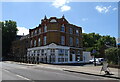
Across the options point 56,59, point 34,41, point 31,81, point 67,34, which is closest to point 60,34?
point 67,34

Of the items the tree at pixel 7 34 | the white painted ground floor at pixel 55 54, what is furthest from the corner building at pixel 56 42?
the tree at pixel 7 34

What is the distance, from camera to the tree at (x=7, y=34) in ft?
269

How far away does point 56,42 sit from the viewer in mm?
48562

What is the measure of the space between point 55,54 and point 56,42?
305 centimetres

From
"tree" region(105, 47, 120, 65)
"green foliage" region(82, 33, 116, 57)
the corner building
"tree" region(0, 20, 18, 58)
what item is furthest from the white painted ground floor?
"tree" region(0, 20, 18, 58)

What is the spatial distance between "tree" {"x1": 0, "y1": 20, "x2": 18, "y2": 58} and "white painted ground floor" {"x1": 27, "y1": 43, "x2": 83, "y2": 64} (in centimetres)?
2731

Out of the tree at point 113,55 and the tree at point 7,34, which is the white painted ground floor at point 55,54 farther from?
the tree at point 7,34

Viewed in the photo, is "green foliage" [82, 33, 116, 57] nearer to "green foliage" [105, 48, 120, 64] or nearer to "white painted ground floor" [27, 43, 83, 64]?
"white painted ground floor" [27, 43, 83, 64]

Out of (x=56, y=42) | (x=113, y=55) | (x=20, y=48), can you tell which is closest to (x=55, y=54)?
(x=56, y=42)

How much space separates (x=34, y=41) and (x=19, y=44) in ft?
52.6

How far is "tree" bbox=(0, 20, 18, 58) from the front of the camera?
81.9 m

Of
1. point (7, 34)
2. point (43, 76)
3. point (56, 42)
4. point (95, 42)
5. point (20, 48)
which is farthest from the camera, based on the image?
point (95, 42)

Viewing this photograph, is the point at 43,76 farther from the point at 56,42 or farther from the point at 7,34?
the point at 7,34

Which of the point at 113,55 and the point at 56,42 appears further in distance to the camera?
the point at 56,42
